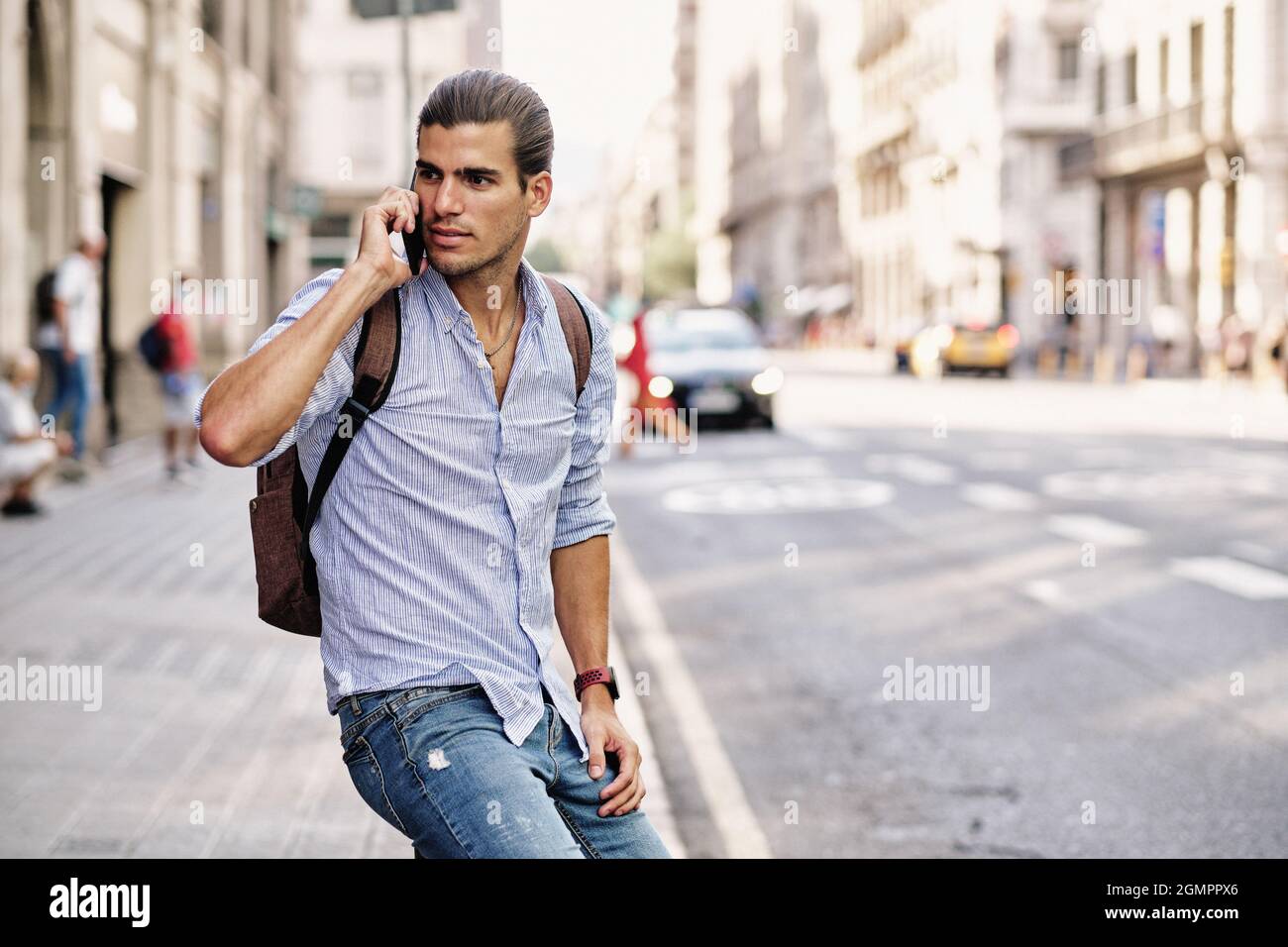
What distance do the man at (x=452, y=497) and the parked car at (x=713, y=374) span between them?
2052 centimetres

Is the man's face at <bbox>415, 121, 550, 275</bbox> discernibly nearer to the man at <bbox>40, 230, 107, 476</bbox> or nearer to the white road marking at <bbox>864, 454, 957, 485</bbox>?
the man at <bbox>40, 230, 107, 476</bbox>

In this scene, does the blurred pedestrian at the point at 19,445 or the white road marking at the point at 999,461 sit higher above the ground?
the blurred pedestrian at the point at 19,445

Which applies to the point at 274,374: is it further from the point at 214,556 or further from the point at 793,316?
the point at 793,316

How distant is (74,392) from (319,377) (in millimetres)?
13429

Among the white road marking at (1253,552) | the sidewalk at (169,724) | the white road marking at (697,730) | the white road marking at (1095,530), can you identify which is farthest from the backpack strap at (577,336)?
the white road marking at (1095,530)

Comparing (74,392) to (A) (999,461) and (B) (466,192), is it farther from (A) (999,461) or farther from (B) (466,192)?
(B) (466,192)

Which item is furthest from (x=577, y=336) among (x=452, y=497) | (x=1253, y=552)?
(x=1253, y=552)

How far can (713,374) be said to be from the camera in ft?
78.6

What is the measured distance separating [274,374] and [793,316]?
94885 millimetres

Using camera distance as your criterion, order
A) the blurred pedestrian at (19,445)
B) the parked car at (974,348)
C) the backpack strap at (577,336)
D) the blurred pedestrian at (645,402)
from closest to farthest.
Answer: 1. the backpack strap at (577,336)
2. the blurred pedestrian at (19,445)
3. the blurred pedestrian at (645,402)
4. the parked car at (974,348)

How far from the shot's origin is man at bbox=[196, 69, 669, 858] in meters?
2.57

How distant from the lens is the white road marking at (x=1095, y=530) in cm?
→ 1243

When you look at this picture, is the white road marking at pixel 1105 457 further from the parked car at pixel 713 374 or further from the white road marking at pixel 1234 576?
the white road marking at pixel 1234 576

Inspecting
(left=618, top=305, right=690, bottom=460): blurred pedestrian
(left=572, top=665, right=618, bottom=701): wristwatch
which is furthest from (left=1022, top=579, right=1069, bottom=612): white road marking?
(left=618, top=305, right=690, bottom=460): blurred pedestrian
